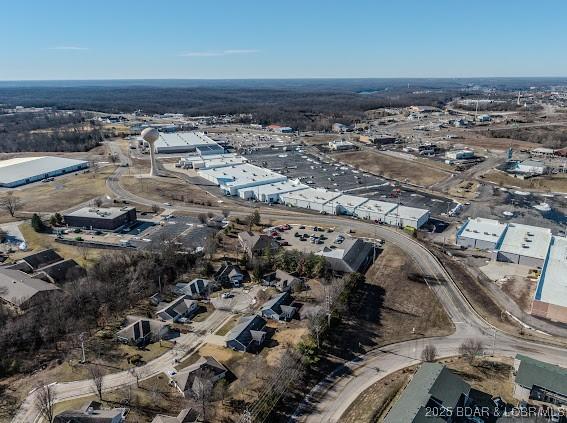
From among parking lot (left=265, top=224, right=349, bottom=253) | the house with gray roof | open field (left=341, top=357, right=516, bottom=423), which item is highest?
parking lot (left=265, top=224, right=349, bottom=253)

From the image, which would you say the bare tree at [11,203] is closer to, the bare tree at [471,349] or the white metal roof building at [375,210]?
the white metal roof building at [375,210]

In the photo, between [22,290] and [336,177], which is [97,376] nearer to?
[22,290]

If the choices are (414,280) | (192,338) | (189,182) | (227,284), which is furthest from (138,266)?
(189,182)

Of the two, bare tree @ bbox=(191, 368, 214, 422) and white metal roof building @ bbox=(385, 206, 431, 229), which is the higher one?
white metal roof building @ bbox=(385, 206, 431, 229)

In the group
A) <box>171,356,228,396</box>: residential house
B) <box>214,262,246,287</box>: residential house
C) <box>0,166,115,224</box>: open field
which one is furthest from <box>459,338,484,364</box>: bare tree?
<box>0,166,115,224</box>: open field

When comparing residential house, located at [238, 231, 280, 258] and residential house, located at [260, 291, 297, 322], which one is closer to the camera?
residential house, located at [260, 291, 297, 322]

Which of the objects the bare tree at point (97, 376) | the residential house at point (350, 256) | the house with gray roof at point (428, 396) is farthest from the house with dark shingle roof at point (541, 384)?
the bare tree at point (97, 376)

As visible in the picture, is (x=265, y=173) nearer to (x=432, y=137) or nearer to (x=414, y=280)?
(x=414, y=280)

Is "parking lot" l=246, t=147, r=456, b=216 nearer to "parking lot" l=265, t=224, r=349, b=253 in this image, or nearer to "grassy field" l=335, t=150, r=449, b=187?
"grassy field" l=335, t=150, r=449, b=187
